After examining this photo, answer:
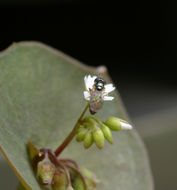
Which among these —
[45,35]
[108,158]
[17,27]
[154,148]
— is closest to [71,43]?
[45,35]

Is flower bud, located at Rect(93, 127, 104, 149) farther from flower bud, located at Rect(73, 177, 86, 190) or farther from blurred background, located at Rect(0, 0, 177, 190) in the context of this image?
blurred background, located at Rect(0, 0, 177, 190)

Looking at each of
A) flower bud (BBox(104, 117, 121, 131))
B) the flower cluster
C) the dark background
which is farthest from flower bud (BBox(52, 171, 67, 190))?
the dark background

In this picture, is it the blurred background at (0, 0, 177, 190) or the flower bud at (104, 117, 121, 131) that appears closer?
the flower bud at (104, 117, 121, 131)

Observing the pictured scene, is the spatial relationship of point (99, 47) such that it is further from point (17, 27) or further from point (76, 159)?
point (76, 159)

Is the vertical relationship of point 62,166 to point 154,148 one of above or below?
above

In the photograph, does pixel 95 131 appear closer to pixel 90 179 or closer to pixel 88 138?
pixel 88 138

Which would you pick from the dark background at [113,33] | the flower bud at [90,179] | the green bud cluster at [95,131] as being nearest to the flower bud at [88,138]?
the green bud cluster at [95,131]
